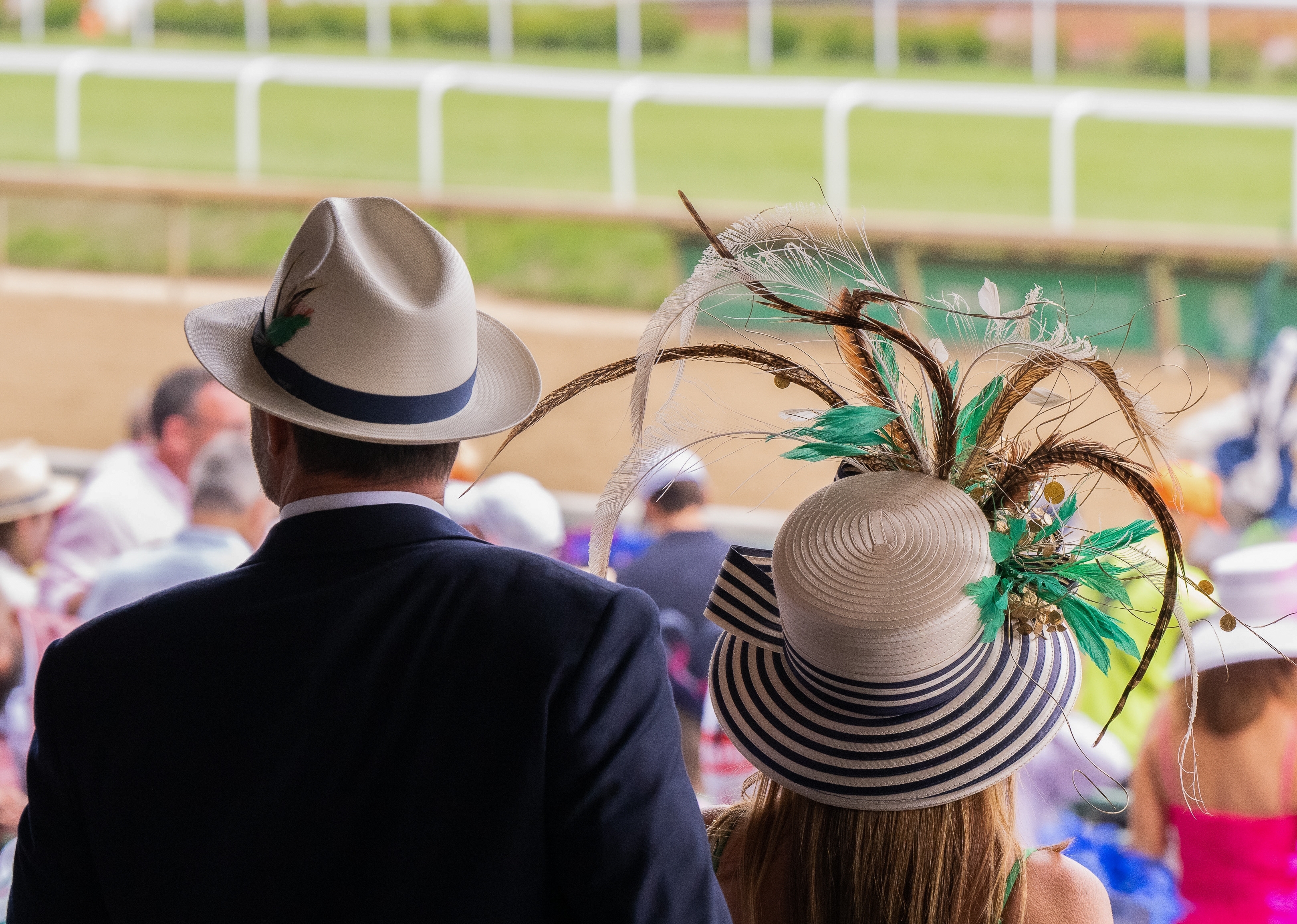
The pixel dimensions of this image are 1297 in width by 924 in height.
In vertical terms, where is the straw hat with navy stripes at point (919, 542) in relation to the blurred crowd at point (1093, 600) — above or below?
above

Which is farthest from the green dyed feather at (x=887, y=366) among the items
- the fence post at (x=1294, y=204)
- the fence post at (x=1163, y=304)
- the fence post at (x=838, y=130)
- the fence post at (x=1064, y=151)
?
the fence post at (x=1294, y=204)

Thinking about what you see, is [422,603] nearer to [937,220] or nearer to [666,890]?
[666,890]

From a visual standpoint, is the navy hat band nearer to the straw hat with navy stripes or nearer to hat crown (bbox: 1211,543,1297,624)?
the straw hat with navy stripes

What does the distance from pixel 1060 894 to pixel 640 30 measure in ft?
66.3

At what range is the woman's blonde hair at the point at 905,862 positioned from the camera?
1.20 m

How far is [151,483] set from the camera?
4195mm

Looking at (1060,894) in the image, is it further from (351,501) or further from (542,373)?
(542,373)

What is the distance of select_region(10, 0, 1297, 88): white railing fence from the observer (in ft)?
59.2

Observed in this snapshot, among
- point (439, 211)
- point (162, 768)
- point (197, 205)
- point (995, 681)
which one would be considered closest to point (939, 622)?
point (995, 681)

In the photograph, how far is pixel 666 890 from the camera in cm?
109

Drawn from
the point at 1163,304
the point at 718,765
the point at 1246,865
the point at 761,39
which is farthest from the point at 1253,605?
the point at 761,39

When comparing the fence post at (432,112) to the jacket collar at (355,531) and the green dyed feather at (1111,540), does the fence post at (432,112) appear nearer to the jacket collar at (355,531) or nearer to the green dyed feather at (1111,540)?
the jacket collar at (355,531)

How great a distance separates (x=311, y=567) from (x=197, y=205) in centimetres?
1341

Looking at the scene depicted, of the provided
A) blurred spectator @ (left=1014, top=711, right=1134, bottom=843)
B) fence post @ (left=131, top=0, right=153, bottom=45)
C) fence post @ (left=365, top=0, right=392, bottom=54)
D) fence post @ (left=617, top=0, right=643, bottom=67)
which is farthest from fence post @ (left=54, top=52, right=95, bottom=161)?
blurred spectator @ (left=1014, top=711, right=1134, bottom=843)
